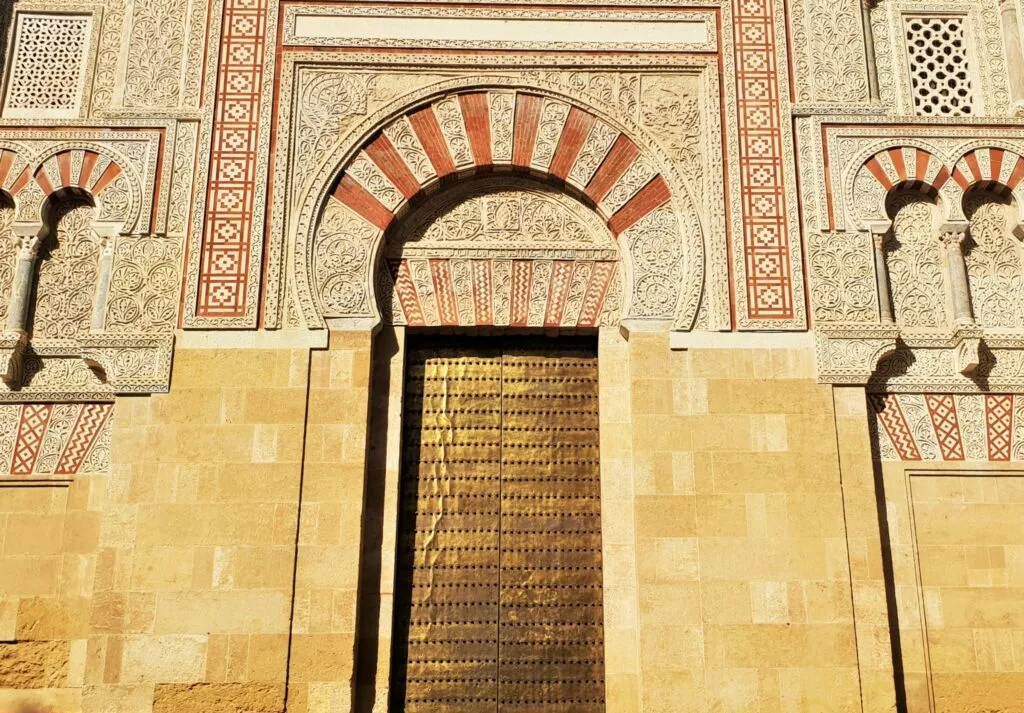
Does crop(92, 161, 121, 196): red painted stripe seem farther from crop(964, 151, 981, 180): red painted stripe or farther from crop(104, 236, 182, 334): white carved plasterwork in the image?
crop(964, 151, 981, 180): red painted stripe

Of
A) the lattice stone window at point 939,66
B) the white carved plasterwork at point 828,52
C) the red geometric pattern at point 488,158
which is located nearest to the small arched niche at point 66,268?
the red geometric pattern at point 488,158

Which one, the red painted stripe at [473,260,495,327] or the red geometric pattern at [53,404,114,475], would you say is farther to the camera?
the red painted stripe at [473,260,495,327]

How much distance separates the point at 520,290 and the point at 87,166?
282cm

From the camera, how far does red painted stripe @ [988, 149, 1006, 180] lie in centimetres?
658

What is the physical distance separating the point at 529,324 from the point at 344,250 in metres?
1.22

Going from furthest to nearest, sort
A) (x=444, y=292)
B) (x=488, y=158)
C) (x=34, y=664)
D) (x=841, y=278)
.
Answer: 1. (x=488, y=158)
2. (x=444, y=292)
3. (x=841, y=278)
4. (x=34, y=664)

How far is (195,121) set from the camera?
6484 millimetres

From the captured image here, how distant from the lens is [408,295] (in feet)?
20.9

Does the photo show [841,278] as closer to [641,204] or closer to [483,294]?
[641,204]

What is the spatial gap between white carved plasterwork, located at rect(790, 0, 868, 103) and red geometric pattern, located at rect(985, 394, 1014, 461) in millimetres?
2100

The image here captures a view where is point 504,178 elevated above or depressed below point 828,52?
below

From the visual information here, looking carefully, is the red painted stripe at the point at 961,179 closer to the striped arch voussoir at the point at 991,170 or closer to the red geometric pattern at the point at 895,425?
the striped arch voussoir at the point at 991,170

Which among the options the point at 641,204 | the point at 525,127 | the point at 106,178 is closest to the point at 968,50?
the point at 641,204

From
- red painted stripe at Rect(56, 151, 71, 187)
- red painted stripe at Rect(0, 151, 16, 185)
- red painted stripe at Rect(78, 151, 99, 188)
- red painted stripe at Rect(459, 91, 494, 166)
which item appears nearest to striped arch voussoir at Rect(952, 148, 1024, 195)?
red painted stripe at Rect(459, 91, 494, 166)
